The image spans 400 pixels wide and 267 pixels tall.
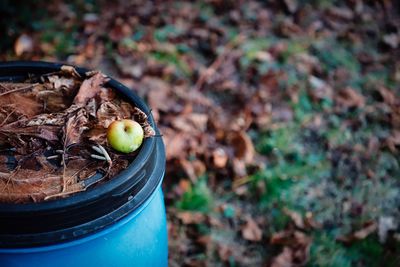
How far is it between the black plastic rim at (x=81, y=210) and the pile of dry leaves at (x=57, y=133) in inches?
1.8

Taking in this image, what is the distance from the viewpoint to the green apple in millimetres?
1156

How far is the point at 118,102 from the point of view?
1.35 metres

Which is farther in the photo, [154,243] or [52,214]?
[154,243]

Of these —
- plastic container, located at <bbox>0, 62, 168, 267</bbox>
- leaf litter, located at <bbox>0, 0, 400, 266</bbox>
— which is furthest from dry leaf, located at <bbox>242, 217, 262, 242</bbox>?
plastic container, located at <bbox>0, 62, 168, 267</bbox>

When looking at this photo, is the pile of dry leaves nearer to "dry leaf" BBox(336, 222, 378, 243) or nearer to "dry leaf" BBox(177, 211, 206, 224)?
"dry leaf" BBox(177, 211, 206, 224)

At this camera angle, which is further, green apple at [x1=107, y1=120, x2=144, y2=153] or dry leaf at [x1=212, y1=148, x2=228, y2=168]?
dry leaf at [x1=212, y1=148, x2=228, y2=168]

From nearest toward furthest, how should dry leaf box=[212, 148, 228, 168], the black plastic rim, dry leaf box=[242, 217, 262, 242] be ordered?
the black plastic rim → dry leaf box=[242, 217, 262, 242] → dry leaf box=[212, 148, 228, 168]

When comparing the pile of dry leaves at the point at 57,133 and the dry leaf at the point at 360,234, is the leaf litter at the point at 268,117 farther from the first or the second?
the pile of dry leaves at the point at 57,133

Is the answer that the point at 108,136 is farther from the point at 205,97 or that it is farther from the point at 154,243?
the point at 205,97

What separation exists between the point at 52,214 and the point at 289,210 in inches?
54.5

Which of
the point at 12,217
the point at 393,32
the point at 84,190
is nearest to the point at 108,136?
the point at 84,190

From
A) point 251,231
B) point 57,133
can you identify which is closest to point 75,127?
point 57,133

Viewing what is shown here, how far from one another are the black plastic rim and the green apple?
0.03 metres

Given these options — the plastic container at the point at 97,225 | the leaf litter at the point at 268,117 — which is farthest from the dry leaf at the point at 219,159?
the plastic container at the point at 97,225
